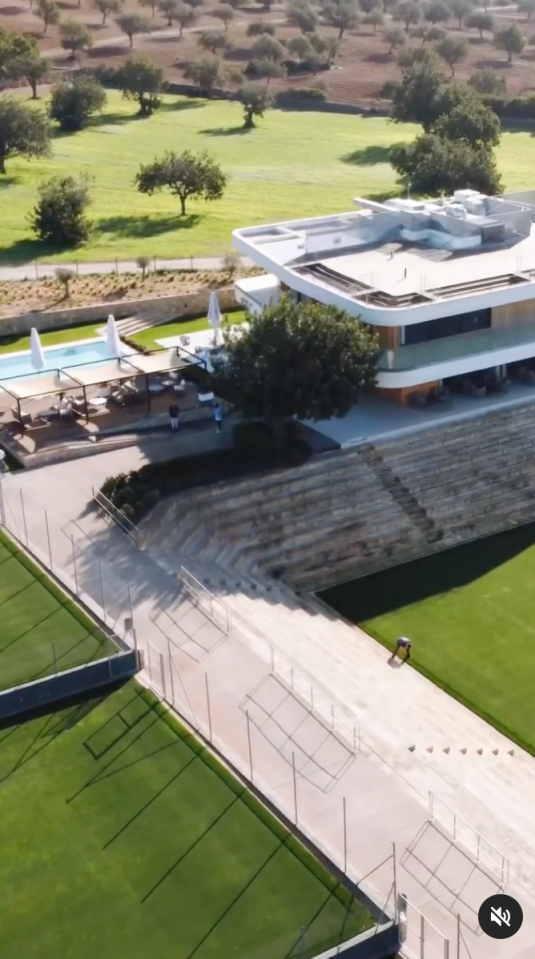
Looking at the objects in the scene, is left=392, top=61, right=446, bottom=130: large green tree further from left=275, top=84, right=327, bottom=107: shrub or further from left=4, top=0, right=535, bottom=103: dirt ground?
left=4, top=0, right=535, bottom=103: dirt ground

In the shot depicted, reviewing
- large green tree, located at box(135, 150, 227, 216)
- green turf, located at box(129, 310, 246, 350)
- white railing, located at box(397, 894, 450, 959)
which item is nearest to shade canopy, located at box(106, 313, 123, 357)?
green turf, located at box(129, 310, 246, 350)

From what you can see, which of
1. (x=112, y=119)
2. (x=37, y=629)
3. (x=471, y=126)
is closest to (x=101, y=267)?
(x=471, y=126)

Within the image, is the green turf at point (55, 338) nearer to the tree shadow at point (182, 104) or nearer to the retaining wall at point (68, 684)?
the retaining wall at point (68, 684)

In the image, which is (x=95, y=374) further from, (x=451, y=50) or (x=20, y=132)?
(x=451, y=50)

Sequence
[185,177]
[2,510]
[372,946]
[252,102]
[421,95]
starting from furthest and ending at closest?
[252,102]
[421,95]
[185,177]
[2,510]
[372,946]

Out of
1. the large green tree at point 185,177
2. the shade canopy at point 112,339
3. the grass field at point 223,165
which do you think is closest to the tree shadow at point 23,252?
the grass field at point 223,165

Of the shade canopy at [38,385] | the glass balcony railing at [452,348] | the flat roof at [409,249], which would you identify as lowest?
the shade canopy at [38,385]

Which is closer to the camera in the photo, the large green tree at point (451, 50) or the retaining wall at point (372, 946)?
the retaining wall at point (372, 946)
